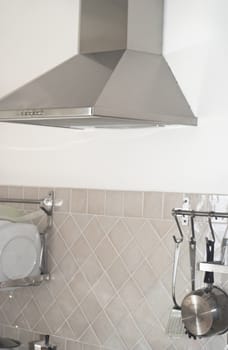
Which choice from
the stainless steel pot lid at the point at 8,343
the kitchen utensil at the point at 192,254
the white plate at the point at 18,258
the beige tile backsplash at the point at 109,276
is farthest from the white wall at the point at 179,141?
the stainless steel pot lid at the point at 8,343

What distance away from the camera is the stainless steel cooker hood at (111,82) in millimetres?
1886

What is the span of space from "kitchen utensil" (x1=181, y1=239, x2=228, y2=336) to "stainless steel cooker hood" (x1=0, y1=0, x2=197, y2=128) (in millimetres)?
552

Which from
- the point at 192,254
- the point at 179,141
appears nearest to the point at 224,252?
the point at 192,254

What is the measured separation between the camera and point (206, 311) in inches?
77.4

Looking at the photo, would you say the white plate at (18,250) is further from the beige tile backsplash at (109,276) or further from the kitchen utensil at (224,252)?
the kitchen utensil at (224,252)

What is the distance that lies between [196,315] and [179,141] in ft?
1.94

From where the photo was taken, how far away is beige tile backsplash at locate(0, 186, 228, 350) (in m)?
2.18

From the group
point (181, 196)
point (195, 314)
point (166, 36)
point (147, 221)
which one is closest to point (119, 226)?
point (147, 221)

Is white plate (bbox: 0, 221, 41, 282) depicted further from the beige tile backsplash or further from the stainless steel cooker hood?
the stainless steel cooker hood

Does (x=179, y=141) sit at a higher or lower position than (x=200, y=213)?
higher

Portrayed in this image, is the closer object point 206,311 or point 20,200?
point 206,311

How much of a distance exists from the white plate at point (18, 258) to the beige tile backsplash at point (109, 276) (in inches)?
4.6

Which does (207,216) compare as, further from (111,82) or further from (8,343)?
(8,343)

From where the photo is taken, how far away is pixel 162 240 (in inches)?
86.4
